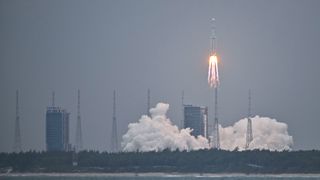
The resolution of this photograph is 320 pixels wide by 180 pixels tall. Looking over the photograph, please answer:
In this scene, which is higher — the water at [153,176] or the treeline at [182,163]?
the treeline at [182,163]

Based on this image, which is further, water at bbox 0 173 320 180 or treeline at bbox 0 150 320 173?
treeline at bbox 0 150 320 173

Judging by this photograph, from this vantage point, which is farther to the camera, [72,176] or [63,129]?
[63,129]

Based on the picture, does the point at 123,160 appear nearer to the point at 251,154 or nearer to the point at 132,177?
the point at 132,177

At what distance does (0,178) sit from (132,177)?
53.6 feet

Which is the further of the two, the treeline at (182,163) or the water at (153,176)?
the treeline at (182,163)

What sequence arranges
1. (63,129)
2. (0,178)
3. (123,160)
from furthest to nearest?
(63,129) < (123,160) < (0,178)

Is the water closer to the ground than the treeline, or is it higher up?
closer to the ground

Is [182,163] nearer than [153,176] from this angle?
No

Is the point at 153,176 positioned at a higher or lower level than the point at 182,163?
lower

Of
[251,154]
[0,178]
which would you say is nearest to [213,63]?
[251,154]

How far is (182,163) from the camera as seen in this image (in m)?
178

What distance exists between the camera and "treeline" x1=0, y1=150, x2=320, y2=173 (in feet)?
585

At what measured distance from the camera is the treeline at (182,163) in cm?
17838

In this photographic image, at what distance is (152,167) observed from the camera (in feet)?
594
